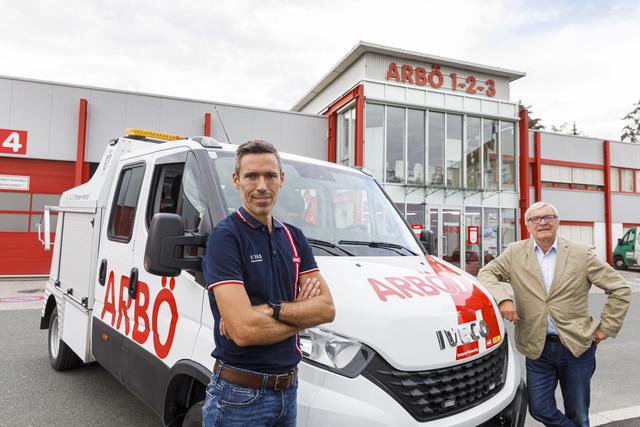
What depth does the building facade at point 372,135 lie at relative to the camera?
47.5 feet

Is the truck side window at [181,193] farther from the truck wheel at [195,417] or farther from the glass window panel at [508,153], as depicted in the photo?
the glass window panel at [508,153]

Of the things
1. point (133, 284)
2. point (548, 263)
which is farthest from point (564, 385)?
point (133, 284)

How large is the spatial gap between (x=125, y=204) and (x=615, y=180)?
90.2 feet

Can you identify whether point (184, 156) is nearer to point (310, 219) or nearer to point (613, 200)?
point (310, 219)

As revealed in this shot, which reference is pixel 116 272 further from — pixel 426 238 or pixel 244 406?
pixel 426 238

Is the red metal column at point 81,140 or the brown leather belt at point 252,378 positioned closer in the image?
the brown leather belt at point 252,378

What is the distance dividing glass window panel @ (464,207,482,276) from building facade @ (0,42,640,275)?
0.04m

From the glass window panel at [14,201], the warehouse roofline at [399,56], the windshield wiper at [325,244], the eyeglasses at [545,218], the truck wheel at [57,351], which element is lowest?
the truck wheel at [57,351]

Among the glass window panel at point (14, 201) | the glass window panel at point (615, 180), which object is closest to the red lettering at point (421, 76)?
the glass window panel at point (615, 180)

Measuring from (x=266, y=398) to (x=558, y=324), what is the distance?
→ 2.17 m

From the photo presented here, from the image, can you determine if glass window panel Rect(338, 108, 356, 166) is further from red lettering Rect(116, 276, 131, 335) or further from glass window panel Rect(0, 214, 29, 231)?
red lettering Rect(116, 276, 131, 335)

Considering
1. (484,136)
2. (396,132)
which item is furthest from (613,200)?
(396,132)

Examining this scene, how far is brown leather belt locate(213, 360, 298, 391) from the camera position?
1601mm

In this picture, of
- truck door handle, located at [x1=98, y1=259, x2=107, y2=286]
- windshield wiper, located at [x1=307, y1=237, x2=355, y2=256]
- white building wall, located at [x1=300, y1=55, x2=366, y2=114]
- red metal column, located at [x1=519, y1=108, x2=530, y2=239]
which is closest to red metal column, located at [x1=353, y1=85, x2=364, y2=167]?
white building wall, located at [x1=300, y1=55, x2=366, y2=114]
